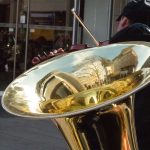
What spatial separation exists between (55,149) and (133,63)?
3.88 meters

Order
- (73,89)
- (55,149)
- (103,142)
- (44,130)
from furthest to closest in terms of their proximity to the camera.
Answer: (44,130), (55,149), (73,89), (103,142)

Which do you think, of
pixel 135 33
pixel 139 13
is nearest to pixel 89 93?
pixel 135 33

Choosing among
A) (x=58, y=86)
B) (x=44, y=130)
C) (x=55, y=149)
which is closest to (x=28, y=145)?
(x=55, y=149)

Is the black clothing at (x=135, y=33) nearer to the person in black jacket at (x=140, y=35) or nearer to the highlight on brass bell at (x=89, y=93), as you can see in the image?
the person in black jacket at (x=140, y=35)

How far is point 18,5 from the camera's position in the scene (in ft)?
32.9

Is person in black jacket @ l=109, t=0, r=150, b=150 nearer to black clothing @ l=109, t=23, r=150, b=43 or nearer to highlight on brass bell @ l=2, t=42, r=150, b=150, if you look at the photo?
black clothing @ l=109, t=23, r=150, b=43

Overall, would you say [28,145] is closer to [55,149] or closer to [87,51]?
[55,149]

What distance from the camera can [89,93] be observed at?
93.0 inches

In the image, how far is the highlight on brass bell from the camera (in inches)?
84.4

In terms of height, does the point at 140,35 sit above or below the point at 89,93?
above

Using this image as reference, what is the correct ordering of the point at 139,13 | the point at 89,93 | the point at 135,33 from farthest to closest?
the point at 139,13
the point at 135,33
the point at 89,93

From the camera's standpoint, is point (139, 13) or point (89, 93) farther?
point (139, 13)

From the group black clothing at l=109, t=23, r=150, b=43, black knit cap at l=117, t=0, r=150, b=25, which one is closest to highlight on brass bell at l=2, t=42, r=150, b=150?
black clothing at l=109, t=23, r=150, b=43

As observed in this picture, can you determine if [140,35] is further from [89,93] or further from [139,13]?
[89,93]
